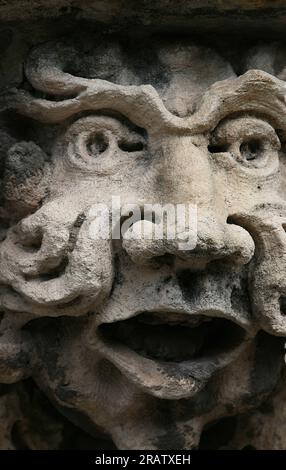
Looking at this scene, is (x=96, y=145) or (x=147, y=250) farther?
(x=96, y=145)

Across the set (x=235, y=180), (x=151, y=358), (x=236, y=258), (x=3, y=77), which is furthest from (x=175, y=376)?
(x=3, y=77)

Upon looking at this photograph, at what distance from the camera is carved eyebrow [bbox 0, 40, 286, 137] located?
1095 mm

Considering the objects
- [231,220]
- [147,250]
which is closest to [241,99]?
[231,220]

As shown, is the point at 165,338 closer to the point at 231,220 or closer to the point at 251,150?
the point at 231,220

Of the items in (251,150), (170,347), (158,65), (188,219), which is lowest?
(170,347)

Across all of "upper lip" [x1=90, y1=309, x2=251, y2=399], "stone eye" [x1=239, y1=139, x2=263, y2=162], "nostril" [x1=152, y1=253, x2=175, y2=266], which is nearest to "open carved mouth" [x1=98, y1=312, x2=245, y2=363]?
"upper lip" [x1=90, y1=309, x2=251, y2=399]

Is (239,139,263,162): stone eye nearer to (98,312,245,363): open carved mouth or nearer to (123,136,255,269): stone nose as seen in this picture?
(123,136,255,269): stone nose

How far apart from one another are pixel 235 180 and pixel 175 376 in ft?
1.04

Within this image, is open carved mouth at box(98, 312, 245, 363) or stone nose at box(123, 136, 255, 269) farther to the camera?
open carved mouth at box(98, 312, 245, 363)

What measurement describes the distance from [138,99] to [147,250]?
24 cm

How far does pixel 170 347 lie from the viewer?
115cm

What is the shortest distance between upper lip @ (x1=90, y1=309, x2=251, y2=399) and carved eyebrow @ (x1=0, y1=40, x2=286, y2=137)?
30 centimetres

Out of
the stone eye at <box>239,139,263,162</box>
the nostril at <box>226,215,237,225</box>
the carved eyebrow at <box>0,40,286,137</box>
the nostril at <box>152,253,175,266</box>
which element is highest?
the carved eyebrow at <box>0,40,286,137</box>

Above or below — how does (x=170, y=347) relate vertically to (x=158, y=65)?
below
